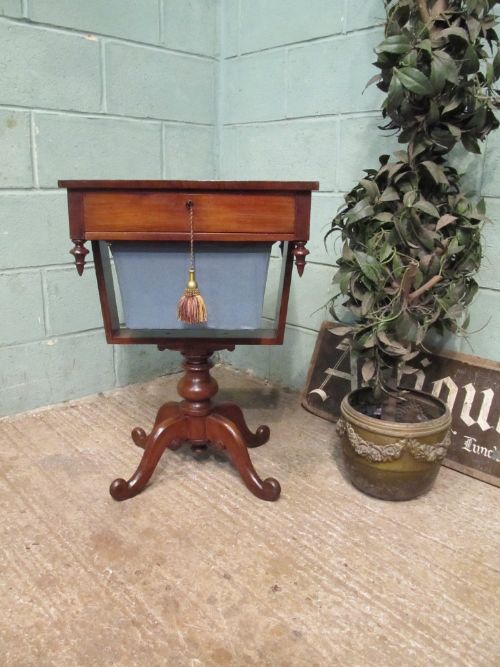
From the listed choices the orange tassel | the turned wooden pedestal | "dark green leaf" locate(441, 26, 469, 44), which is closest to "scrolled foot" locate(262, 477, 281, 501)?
the turned wooden pedestal

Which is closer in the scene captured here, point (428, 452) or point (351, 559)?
point (351, 559)

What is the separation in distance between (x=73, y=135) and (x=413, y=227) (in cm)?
110

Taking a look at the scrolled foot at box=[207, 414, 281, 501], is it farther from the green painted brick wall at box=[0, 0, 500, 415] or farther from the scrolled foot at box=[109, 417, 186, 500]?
the green painted brick wall at box=[0, 0, 500, 415]

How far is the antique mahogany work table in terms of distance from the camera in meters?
1.13

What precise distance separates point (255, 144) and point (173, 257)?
92cm

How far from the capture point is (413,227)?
4.06 feet

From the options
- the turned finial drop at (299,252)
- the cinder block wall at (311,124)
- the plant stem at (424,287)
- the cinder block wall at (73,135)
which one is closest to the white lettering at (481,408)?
the cinder block wall at (311,124)

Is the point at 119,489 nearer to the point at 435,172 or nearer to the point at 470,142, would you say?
the point at 435,172

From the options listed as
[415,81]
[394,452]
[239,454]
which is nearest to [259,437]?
[239,454]

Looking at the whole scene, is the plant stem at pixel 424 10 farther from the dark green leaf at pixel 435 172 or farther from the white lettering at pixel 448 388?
the white lettering at pixel 448 388

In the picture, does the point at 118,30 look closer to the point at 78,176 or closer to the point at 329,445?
the point at 78,176

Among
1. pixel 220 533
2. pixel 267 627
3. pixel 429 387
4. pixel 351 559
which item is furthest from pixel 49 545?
pixel 429 387

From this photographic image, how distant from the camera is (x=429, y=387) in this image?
1.56 metres

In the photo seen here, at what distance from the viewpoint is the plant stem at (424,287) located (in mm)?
1222
